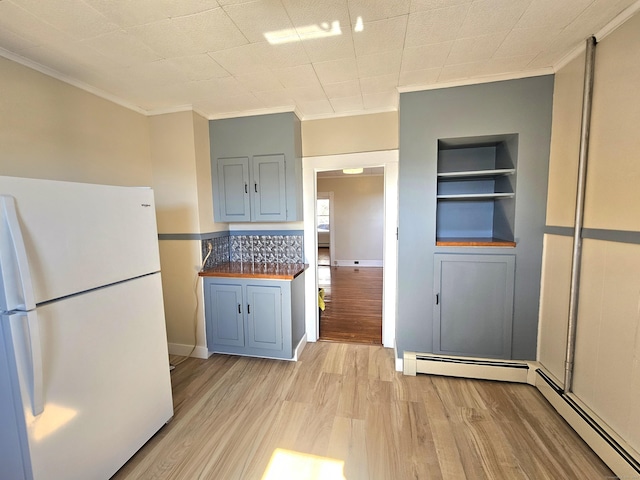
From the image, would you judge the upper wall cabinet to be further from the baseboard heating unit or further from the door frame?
the baseboard heating unit

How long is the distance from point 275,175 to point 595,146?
2.34 meters

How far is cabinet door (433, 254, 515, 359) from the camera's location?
213 cm

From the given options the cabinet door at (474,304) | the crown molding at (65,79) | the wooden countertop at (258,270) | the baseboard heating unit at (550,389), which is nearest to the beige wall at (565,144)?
the cabinet door at (474,304)

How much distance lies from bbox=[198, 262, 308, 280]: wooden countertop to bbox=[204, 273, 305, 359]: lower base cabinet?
55mm

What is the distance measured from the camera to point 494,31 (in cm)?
150

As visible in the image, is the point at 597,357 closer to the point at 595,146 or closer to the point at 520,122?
the point at 595,146

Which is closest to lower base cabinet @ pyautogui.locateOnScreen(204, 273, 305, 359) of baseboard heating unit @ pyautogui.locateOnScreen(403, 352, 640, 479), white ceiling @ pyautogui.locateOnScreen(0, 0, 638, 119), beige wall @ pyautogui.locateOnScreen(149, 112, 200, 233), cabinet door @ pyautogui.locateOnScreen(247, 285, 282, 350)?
cabinet door @ pyautogui.locateOnScreen(247, 285, 282, 350)

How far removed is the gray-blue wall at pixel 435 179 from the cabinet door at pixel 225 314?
58.6 inches

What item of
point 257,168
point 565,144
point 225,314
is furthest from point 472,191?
point 225,314

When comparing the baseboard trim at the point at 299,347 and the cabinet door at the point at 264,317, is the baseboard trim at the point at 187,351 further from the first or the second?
the baseboard trim at the point at 299,347

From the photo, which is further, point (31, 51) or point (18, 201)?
point (31, 51)

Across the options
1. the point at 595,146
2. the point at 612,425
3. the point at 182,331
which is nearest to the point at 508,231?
the point at 595,146

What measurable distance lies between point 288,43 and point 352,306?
3.38m

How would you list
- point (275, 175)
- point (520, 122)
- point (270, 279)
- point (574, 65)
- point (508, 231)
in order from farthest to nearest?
point (275, 175), point (270, 279), point (508, 231), point (520, 122), point (574, 65)
